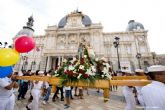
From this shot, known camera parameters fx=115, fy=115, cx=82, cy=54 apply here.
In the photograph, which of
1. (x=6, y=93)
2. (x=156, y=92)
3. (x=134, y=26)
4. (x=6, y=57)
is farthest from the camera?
(x=134, y=26)

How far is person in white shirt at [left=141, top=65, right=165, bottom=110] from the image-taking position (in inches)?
66.5

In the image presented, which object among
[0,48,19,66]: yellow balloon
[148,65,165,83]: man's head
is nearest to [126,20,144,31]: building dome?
[148,65,165,83]: man's head

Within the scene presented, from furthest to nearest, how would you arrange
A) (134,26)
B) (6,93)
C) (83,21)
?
(83,21)
(134,26)
(6,93)

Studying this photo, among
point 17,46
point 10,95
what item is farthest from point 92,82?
point 10,95

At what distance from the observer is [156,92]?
5.73ft

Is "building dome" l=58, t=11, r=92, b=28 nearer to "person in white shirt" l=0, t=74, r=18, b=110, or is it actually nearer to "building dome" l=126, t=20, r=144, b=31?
"building dome" l=126, t=20, r=144, b=31

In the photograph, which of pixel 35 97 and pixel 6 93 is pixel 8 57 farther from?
pixel 35 97

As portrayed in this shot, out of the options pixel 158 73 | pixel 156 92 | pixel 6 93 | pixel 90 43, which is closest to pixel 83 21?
pixel 90 43

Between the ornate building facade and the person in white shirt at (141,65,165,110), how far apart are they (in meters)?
30.7

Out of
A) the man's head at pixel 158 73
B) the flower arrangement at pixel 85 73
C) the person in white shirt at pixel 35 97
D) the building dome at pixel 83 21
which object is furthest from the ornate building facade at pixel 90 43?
the man's head at pixel 158 73

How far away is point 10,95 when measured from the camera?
11.2 feet

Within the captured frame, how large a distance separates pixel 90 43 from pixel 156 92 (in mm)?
32205

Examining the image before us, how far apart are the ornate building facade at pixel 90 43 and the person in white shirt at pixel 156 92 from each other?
3072cm

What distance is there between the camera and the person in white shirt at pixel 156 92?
5.54 ft
